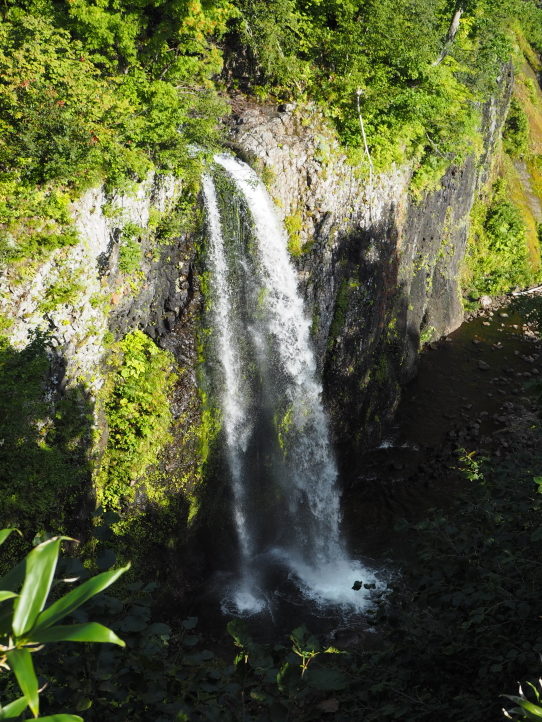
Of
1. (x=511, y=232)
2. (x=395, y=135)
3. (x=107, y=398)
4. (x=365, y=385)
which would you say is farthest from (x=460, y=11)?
(x=107, y=398)

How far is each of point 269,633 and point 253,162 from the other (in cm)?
907

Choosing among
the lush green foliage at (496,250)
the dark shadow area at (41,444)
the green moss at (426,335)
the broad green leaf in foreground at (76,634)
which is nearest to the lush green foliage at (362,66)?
the green moss at (426,335)

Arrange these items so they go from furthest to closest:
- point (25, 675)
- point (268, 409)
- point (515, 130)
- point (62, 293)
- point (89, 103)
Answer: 1. point (515, 130)
2. point (268, 409)
3. point (89, 103)
4. point (62, 293)
5. point (25, 675)

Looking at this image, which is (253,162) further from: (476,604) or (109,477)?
(476,604)

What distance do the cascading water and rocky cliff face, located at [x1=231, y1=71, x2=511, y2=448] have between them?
673 millimetres

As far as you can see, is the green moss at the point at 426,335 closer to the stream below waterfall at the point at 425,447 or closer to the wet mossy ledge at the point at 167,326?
the stream below waterfall at the point at 425,447

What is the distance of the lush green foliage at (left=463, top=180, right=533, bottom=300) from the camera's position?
2325 centimetres

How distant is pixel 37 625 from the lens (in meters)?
1.62

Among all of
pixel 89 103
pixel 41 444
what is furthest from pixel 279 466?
pixel 89 103

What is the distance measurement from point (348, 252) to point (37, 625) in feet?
42.0

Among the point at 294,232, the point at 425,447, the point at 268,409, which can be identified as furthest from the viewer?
the point at 425,447

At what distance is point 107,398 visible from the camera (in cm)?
1002

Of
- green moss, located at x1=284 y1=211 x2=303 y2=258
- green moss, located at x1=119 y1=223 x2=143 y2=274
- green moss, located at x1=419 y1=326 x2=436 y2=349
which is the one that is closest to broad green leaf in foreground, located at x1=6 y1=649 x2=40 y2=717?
green moss, located at x1=119 y1=223 x2=143 y2=274

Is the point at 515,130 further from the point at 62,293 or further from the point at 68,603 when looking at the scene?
the point at 68,603
